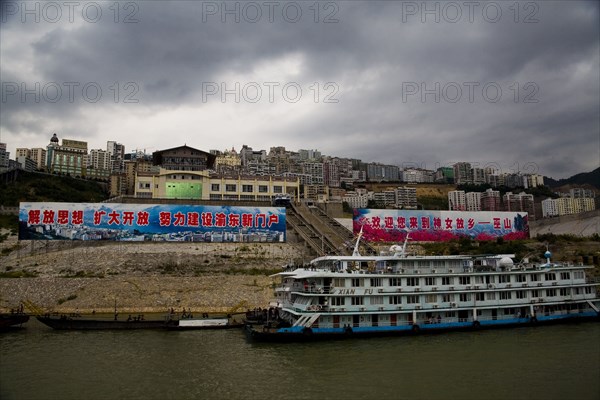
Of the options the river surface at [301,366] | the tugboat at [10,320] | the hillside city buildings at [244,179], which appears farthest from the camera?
the hillside city buildings at [244,179]

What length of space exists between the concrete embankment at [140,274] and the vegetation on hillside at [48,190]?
36717 millimetres

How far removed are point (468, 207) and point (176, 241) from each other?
107412 mm

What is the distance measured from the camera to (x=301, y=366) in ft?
79.4

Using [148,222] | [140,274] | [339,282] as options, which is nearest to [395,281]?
[339,282]

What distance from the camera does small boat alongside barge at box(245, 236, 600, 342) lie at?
31.2 m

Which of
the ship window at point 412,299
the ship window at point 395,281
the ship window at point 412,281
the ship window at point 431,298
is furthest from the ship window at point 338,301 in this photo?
the ship window at point 431,298

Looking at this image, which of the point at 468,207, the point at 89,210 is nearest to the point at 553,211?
the point at 468,207

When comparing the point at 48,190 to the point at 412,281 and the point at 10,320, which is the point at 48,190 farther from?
the point at 412,281

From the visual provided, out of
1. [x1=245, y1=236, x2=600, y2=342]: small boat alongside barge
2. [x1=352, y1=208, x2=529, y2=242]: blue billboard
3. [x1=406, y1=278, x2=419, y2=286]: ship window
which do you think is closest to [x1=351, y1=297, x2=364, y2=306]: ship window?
[x1=245, y1=236, x2=600, y2=342]: small boat alongside barge

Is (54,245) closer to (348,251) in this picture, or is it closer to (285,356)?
(348,251)

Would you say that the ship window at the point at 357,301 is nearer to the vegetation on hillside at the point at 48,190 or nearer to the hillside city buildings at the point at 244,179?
the hillside city buildings at the point at 244,179

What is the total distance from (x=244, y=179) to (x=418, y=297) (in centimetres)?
5056

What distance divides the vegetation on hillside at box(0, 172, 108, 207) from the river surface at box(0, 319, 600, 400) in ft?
227

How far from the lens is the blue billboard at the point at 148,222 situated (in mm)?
55625
